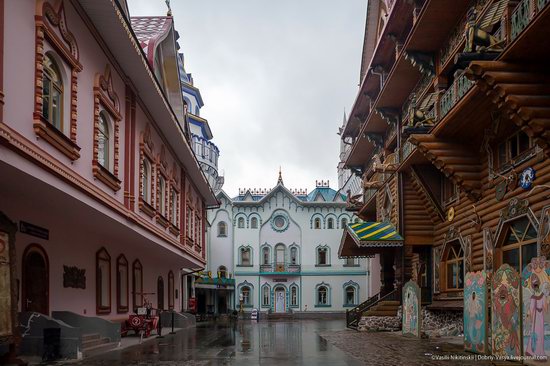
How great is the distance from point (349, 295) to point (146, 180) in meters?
35.8

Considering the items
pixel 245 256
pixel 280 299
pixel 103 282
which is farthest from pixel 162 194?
pixel 280 299

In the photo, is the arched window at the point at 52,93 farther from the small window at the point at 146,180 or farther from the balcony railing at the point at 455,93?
the balcony railing at the point at 455,93

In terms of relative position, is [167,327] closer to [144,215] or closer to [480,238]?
[144,215]

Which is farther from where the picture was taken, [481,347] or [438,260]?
[438,260]

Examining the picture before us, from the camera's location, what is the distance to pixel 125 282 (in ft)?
73.9

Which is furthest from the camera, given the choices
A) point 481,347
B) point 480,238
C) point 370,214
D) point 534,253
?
point 370,214

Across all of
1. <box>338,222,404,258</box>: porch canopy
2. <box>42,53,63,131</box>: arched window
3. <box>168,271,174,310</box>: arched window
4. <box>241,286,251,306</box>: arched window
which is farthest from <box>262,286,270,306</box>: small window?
<box>42,53,63,131</box>: arched window

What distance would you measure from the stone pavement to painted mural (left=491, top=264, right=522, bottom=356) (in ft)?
1.13

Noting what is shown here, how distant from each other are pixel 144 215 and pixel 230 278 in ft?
114

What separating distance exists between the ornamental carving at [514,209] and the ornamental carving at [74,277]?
10907 mm

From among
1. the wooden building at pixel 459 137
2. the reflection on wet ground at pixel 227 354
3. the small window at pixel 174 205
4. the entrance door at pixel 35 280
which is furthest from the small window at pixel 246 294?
the entrance door at pixel 35 280

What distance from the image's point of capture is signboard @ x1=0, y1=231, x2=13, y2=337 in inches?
413

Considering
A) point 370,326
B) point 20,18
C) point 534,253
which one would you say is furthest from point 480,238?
point 20,18

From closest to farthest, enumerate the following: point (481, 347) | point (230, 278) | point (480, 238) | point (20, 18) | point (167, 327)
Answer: point (20, 18) < point (481, 347) < point (480, 238) < point (167, 327) < point (230, 278)
